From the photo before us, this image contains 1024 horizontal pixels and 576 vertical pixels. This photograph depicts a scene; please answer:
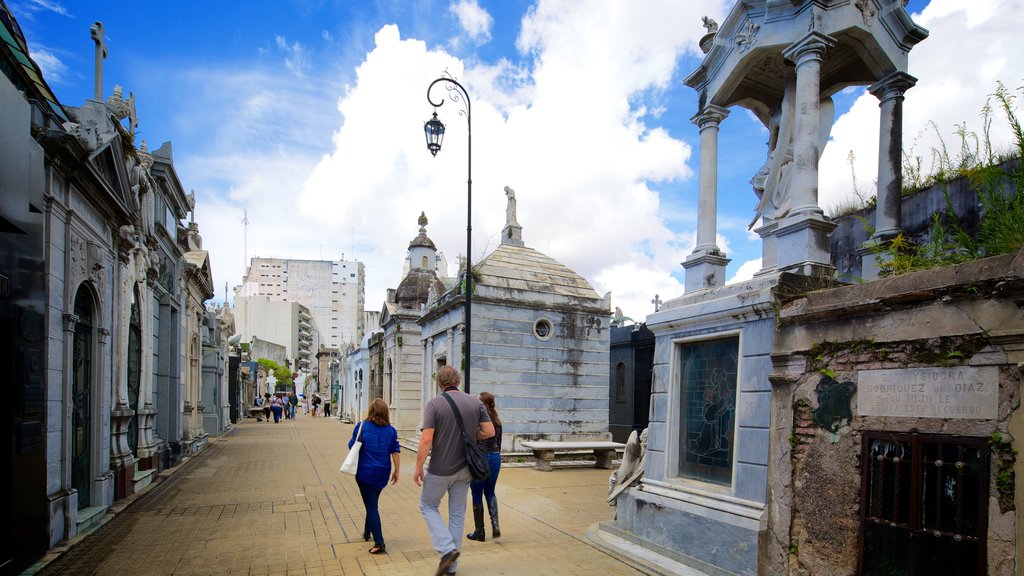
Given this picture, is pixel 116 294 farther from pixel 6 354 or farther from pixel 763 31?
pixel 763 31

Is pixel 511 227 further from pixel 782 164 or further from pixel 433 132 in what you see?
pixel 782 164

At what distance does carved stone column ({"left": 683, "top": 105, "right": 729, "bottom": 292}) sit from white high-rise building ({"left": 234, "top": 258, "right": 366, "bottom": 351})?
299 ft

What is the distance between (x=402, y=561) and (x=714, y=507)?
3244 mm

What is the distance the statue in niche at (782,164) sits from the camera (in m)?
6.27

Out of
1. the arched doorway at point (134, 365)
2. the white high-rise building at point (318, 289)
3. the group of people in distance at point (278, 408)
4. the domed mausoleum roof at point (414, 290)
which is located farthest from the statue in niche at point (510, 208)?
the white high-rise building at point (318, 289)

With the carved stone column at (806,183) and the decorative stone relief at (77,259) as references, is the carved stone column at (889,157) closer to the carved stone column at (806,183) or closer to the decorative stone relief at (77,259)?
the carved stone column at (806,183)

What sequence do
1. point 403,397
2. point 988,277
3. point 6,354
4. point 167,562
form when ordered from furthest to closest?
point 403,397
point 167,562
point 6,354
point 988,277

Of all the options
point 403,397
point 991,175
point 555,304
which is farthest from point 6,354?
point 403,397

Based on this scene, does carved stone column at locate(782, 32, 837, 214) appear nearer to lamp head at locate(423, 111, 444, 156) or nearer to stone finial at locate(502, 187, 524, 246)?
lamp head at locate(423, 111, 444, 156)

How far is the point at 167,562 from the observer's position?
247 inches

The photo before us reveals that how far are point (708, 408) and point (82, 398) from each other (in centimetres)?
796

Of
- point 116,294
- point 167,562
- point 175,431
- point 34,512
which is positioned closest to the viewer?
point 34,512

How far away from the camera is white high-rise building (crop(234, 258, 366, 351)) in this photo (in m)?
97.1

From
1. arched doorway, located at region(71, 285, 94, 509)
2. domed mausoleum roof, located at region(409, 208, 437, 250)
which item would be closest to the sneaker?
arched doorway, located at region(71, 285, 94, 509)
